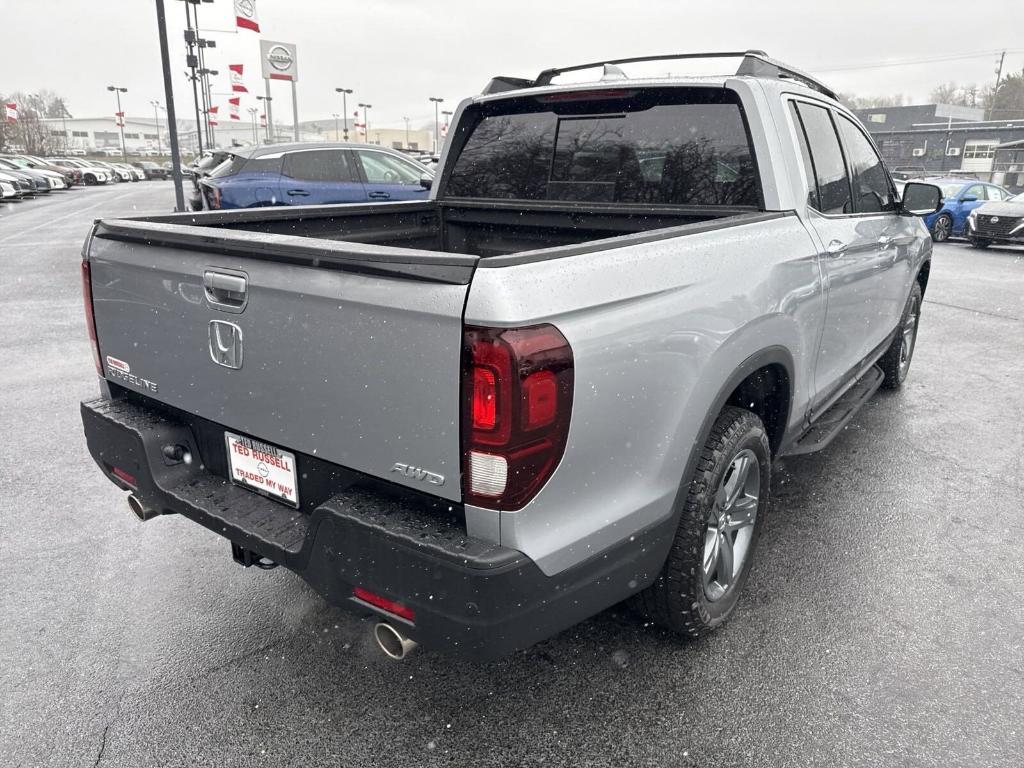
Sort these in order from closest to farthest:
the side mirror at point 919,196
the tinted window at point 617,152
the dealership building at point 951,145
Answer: the tinted window at point 617,152 < the side mirror at point 919,196 < the dealership building at point 951,145

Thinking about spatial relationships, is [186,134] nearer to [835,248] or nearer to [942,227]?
[942,227]

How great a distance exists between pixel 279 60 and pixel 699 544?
162 feet

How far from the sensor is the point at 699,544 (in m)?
2.51

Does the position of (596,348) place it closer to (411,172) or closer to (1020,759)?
(1020,759)

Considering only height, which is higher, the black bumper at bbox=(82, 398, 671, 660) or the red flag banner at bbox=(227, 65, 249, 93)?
the red flag banner at bbox=(227, 65, 249, 93)

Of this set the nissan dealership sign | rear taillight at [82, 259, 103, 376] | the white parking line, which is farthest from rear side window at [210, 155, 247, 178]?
the nissan dealership sign

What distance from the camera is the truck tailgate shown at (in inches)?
73.0

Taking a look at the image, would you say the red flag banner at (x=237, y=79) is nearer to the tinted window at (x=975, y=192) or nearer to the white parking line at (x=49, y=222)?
the white parking line at (x=49, y=222)

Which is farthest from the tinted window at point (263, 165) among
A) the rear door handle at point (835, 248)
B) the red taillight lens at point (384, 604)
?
the red taillight lens at point (384, 604)

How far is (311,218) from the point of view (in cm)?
362

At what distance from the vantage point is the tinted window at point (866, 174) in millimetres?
4059

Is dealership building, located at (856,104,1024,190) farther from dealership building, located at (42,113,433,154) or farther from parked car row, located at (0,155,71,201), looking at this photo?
dealership building, located at (42,113,433,154)

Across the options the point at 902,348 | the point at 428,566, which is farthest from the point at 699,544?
the point at 902,348

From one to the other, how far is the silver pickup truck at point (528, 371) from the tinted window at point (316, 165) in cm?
959
